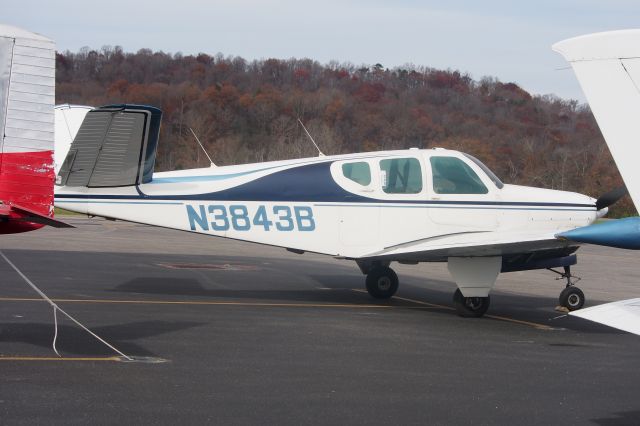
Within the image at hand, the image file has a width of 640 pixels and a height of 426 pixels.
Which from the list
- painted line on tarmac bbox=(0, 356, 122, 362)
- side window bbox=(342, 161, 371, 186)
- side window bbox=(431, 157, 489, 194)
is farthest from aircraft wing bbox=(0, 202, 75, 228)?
side window bbox=(431, 157, 489, 194)

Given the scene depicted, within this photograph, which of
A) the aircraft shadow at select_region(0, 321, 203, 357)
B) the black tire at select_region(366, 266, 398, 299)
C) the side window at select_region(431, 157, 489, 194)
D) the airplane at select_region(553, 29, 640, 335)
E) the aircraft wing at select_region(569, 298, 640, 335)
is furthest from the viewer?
the black tire at select_region(366, 266, 398, 299)

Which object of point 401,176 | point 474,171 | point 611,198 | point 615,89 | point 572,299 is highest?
point 615,89

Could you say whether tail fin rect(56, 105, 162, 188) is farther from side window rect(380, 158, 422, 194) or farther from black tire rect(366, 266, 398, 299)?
black tire rect(366, 266, 398, 299)

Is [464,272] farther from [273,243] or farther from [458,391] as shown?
[458,391]

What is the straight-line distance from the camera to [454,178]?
12.3m

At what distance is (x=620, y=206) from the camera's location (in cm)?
3978

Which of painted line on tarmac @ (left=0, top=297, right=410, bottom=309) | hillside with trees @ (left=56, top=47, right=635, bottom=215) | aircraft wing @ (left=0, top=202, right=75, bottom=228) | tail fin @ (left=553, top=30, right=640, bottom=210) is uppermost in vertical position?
hillside with trees @ (left=56, top=47, right=635, bottom=215)

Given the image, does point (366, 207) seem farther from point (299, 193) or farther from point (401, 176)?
point (299, 193)

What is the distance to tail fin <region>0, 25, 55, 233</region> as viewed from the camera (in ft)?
25.4

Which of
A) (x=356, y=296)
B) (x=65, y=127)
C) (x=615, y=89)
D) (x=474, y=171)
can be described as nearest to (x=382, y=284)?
(x=356, y=296)

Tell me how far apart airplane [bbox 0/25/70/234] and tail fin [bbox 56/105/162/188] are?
3.43 m

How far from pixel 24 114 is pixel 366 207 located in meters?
5.59

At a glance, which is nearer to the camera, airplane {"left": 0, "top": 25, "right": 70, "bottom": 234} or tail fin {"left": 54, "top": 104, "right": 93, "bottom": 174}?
airplane {"left": 0, "top": 25, "right": 70, "bottom": 234}

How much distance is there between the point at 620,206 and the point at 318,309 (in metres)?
30.9
